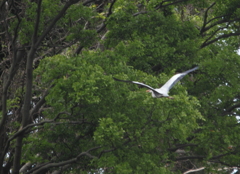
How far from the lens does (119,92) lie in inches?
538

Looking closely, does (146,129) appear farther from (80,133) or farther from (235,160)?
(235,160)

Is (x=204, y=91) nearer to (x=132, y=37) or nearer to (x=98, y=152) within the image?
(x=132, y=37)

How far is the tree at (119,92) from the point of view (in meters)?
13.3

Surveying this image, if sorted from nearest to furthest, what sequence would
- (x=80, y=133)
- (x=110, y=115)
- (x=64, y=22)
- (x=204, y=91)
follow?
(x=110, y=115) < (x=80, y=133) < (x=64, y=22) < (x=204, y=91)

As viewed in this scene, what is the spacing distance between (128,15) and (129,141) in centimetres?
497

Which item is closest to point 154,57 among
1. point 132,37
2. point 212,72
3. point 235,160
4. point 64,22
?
point 132,37

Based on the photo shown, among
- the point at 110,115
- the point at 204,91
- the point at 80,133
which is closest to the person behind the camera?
the point at 110,115

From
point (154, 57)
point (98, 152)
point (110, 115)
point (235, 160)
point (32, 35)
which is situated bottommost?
point (235, 160)

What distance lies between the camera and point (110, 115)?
526 inches

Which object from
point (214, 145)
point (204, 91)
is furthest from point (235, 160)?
point (204, 91)

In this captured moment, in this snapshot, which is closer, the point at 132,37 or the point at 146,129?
the point at 146,129

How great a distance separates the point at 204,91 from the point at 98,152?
5191 mm

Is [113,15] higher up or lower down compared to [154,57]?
higher up

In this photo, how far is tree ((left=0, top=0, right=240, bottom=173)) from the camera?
13297 mm
